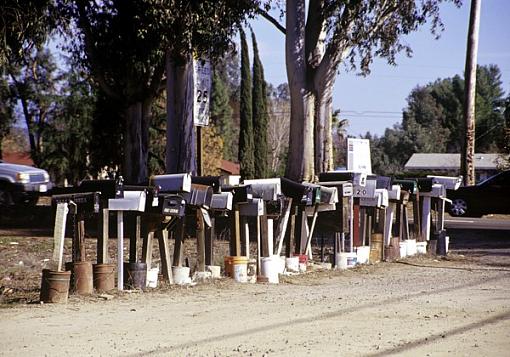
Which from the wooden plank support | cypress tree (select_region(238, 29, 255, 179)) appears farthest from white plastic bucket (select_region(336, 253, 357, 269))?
cypress tree (select_region(238, 29, 255, 179))

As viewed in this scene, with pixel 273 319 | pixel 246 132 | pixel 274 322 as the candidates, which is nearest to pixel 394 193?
pixel 273 319

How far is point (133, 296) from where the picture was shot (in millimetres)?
11273

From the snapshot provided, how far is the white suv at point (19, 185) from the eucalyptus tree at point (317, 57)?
30.1ft

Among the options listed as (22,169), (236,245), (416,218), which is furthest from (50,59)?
(236,245)

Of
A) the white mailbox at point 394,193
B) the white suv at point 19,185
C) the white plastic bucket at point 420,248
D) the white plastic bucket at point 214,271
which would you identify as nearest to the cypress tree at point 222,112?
the white suv at point 19,185

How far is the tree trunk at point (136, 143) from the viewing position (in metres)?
28.0

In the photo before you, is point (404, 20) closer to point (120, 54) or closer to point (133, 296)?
point (120, 54)

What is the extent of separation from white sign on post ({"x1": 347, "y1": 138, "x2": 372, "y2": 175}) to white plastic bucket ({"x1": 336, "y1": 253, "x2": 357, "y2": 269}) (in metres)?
2.95

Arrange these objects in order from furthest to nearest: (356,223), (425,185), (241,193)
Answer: (425,185) → (356,223) → (241,193)

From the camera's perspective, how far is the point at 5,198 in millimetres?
27609

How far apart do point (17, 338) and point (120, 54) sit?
1771 cm

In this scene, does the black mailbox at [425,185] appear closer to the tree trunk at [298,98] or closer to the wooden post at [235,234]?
the tree trunk at [298,98]

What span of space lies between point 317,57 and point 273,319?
1472cm

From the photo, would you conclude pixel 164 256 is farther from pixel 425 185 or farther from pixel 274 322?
pixel 425 185
